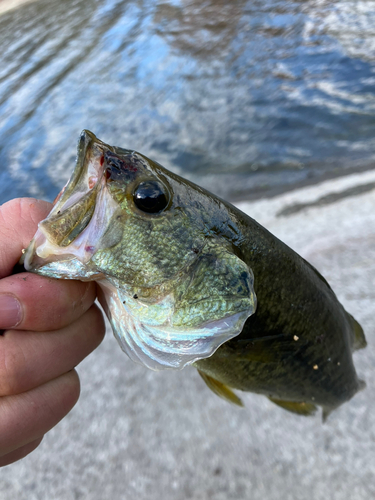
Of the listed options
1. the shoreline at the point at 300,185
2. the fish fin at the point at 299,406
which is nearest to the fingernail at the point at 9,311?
the fish fin at the point at 299,406

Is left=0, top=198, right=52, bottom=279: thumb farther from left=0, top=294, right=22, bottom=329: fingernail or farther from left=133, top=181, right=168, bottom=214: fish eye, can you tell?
left=133, top=181, right=168, bottom=214: fish eye

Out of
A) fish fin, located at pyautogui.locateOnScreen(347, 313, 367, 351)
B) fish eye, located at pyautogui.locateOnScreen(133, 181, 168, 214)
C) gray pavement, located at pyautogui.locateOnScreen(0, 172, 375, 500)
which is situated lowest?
gray pavement, located at pyautogui.locateOnScreen(0, 172, 375, 500)

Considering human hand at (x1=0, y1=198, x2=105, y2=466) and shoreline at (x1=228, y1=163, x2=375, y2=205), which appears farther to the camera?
shoreline at (x1=228, y1=163, x2=375, y2=205)

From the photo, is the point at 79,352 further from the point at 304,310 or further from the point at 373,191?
the point at 373,191

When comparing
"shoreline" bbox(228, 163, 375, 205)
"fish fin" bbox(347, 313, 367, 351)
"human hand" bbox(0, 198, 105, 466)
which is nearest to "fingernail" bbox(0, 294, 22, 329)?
"human hand" bbox(0, 198, 105, 466)

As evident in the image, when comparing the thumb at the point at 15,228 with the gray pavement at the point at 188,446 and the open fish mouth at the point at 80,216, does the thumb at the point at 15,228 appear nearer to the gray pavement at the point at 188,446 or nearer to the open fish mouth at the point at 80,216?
the open fish mouth at the point at 80,216
